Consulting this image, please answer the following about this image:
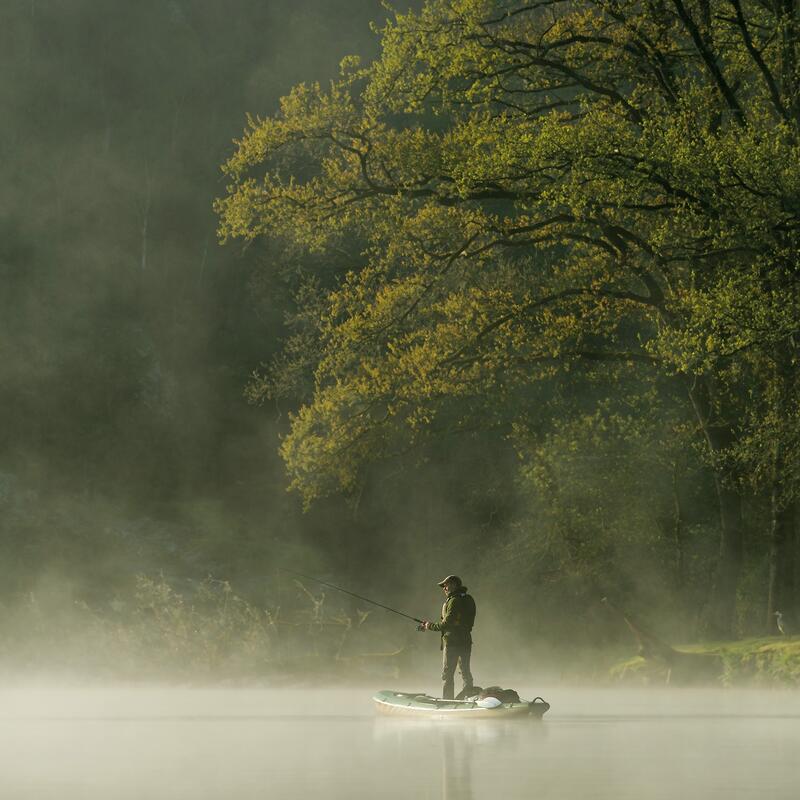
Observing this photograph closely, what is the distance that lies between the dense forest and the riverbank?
48.6 inches

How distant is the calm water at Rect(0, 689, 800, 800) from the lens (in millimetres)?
11617

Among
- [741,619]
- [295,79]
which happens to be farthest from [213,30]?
[741,619]

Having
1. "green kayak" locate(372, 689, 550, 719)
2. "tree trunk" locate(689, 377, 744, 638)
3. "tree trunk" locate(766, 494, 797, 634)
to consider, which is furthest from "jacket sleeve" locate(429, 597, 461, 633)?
"tree trunk" locate(766, 494, 797, 634)

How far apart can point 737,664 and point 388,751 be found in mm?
11266

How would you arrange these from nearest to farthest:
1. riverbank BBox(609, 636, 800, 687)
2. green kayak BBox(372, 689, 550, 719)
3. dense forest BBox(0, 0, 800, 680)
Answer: green kayak BBox(372, 689, 550, 719)
dense forest BBox(0, 0, 800, 680)
riverbank BBox(609, 636, 800, 687)

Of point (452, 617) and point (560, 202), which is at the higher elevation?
point (560, 202)

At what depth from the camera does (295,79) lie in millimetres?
45594

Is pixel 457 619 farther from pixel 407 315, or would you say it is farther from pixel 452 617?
pixel 407 315

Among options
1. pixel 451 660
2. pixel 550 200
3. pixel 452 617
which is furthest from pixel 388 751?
pixel 550 200

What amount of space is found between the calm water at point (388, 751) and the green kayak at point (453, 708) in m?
0.17

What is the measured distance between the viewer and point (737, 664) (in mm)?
25250

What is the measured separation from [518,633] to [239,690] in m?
8.31

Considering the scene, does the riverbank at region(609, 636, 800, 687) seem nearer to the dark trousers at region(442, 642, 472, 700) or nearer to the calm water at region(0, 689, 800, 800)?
the calm water at region(0, 689, 800, 800)

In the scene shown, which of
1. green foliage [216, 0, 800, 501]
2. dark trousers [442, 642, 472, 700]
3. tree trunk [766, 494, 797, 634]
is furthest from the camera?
tree trunk [766, 494, 797, 634]
